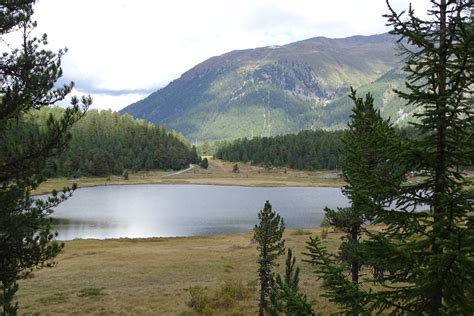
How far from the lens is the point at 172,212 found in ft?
290

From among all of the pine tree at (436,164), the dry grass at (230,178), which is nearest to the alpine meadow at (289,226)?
the pine tree at (436,164)

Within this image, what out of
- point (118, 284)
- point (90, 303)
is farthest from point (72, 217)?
point (90, 303)

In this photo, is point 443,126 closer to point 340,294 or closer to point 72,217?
point 340,294

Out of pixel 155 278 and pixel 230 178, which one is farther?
pixel 230 178

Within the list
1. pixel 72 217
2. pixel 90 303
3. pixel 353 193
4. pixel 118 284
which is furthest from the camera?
Answer: pixel 72 217

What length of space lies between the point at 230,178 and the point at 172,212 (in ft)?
283

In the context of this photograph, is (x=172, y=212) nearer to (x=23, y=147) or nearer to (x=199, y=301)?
(x=199, y=301)

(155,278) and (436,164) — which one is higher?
(436,164)

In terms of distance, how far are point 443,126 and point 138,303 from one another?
2369 cm

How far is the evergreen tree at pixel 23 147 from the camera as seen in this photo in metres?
11.2

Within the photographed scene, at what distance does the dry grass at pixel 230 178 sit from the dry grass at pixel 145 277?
90461mm

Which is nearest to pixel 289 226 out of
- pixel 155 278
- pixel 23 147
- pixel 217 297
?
pixel 155 278

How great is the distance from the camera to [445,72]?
20.0 ft

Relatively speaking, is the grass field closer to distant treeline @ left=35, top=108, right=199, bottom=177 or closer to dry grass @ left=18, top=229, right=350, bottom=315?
dry grass @ left=18, top=229, right=350, bottom=315
